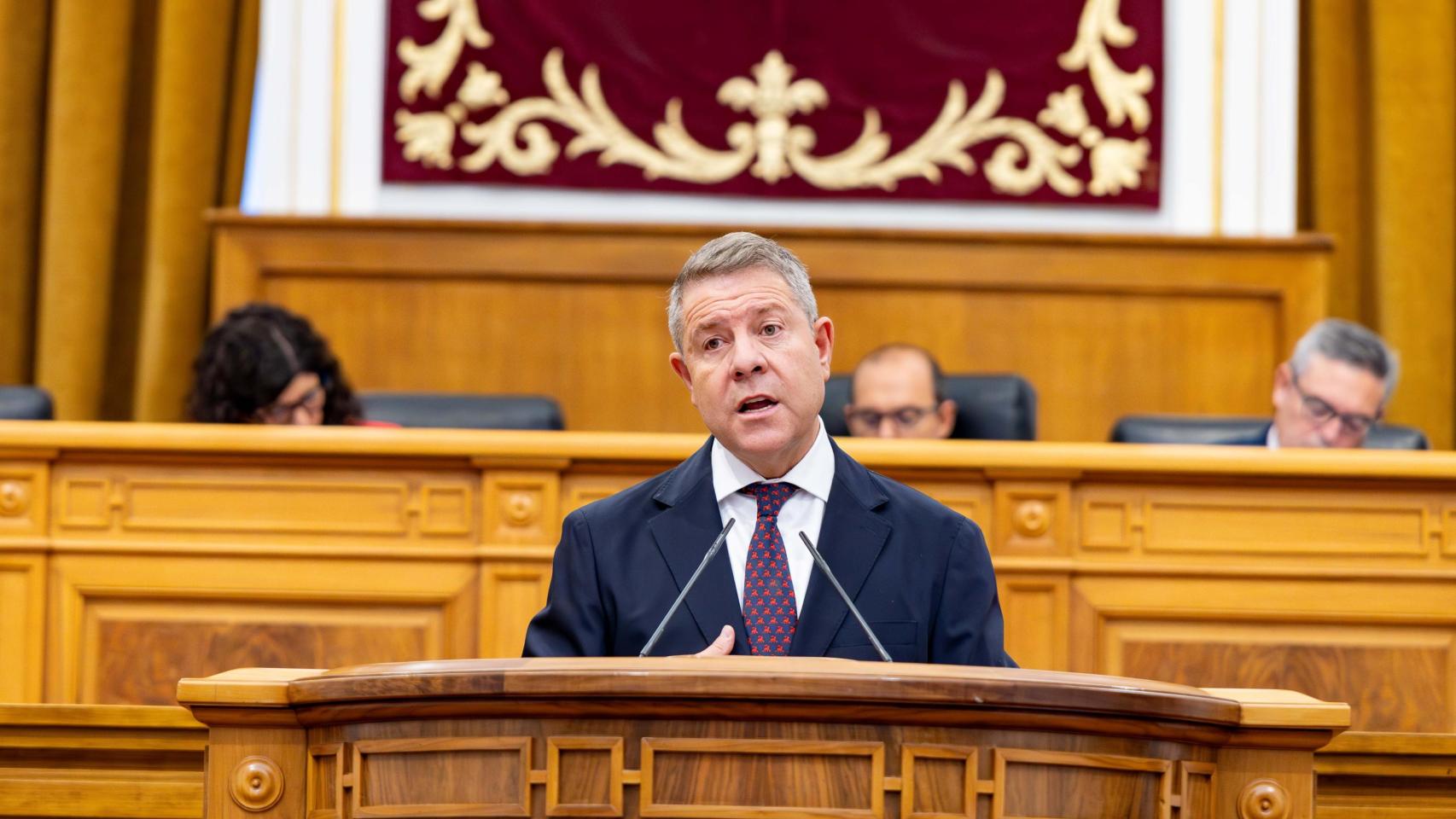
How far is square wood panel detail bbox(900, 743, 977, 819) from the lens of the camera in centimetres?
130

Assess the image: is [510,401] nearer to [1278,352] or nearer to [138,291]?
[138,291]

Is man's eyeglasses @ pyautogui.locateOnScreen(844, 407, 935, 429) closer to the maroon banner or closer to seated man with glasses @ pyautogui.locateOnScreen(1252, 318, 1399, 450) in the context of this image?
seated man with glasses @ pyautogui.locateOnScreen(1252, 318, 1399, 450)

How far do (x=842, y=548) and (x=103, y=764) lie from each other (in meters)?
1.17

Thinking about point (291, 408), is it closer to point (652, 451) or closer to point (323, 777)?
point (652, 451)

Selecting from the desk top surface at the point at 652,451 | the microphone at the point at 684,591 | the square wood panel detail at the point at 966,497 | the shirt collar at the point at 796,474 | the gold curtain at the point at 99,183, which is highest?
the gold curtain at the point at 99,183

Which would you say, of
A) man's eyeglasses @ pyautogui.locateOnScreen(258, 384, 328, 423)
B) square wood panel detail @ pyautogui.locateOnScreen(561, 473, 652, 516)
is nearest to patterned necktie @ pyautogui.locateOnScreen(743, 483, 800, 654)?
square wood panel detail @ pyautogui.locateOnScreen(561, 473, 652, 516)

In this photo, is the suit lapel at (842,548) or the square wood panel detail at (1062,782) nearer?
the square wood panel detail at (1062,782)

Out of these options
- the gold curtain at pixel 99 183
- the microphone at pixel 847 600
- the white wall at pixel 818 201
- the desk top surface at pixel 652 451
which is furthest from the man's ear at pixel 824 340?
the gold curtain at pixel 99 183

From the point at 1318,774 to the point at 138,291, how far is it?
3.61 meters

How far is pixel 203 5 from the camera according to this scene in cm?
457

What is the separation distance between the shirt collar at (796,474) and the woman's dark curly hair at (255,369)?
1722 millimetres

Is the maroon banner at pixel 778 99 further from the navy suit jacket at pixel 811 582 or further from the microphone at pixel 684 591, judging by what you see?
the microphone at pixel 684 591

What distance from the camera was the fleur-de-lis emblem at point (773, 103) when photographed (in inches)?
182

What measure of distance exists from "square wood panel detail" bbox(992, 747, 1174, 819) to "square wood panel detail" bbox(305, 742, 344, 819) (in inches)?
21.7
